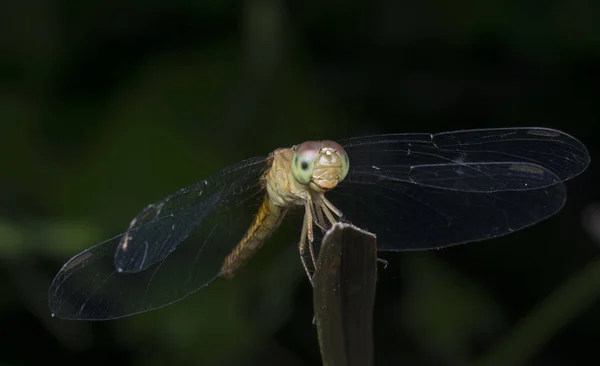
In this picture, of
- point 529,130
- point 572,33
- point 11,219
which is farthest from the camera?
point 572,33

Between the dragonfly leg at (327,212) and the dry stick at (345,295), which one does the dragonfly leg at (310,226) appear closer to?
the dragonfly leg at (327,212)

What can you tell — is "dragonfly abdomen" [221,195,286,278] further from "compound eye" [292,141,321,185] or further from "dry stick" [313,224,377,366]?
"dry stick" [313,224,377,366]

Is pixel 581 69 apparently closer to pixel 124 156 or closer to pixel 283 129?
pixel 283 129

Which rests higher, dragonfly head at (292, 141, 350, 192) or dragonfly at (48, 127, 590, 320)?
dragonfly head at (292, 141, 350, 192)

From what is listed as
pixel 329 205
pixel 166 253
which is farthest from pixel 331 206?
pixel 166 253

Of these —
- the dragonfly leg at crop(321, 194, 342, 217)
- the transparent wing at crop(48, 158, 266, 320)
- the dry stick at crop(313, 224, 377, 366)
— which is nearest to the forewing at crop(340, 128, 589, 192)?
the dragonfly leg at crop(321, 194, 342, 217)

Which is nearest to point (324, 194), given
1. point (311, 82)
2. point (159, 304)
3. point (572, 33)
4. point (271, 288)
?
point (159, 304)

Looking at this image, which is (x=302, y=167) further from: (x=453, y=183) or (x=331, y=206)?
(x=453, y=183)
